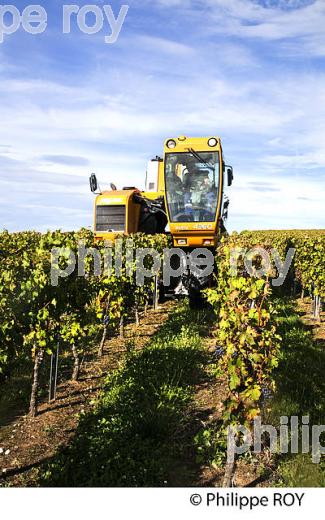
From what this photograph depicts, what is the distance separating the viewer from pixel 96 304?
10.9 m

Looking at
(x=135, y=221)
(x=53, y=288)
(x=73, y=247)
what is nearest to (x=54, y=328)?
(x=53, y=288)

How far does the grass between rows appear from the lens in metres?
5.65

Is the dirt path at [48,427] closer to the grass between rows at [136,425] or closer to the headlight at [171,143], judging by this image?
the grass between rows at [136,425]

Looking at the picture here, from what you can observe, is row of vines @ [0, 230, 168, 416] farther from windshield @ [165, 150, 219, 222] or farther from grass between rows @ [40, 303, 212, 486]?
windshield @ [165, 150, 219, 222]

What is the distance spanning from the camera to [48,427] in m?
7.14

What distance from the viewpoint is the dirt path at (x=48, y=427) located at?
19.9 feet

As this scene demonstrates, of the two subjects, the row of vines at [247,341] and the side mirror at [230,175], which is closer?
the row of vines at [247,341]

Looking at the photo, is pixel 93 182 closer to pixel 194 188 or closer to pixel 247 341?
pixel 194 188

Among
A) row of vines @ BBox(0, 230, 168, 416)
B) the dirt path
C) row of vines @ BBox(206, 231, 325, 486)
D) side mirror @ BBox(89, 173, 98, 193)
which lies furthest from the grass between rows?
side mirror @ BBox(89, 173, 98, 193)

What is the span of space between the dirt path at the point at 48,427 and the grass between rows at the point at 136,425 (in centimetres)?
25

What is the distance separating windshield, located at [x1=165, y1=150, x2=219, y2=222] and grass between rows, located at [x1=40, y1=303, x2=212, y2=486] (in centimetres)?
418

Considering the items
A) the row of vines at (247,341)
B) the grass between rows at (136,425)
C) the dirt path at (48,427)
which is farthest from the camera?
the dirt path at (48,427)

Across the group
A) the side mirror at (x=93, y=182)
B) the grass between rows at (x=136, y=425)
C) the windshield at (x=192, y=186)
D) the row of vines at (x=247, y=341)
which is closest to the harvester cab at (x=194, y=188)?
the windshield at (x=192, y=186)

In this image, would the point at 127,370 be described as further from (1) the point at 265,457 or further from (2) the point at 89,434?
(1) the point at 265,457
